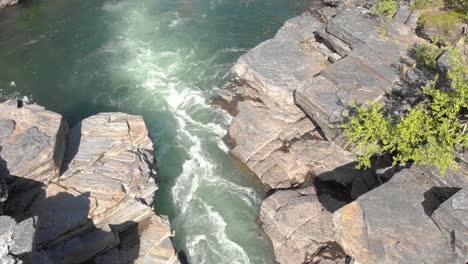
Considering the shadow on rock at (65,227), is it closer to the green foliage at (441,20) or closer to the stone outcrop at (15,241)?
the stone outcrop at (15,241)

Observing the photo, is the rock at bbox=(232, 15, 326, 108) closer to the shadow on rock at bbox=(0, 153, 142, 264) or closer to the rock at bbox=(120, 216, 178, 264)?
the rock at bbox=(120, 216, 178, 264)

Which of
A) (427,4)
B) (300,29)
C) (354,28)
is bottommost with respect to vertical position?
(300,29)

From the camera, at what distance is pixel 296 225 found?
80.3 ft

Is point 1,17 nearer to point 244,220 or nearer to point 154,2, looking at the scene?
point 154,2

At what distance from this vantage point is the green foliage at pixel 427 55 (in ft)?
91.1

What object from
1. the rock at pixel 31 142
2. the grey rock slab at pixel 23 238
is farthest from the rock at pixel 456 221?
the rock at pixel 31 142

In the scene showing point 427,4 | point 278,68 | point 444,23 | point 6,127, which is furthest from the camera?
point 427,4

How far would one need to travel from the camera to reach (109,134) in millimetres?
27094

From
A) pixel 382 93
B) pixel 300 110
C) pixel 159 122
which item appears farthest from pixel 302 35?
pixel 159 122

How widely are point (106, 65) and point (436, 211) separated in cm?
3098

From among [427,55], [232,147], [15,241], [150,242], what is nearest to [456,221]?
[427,55]

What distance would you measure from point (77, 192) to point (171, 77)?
1614 cm

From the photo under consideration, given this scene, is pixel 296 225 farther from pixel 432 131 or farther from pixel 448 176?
pixel 432 131

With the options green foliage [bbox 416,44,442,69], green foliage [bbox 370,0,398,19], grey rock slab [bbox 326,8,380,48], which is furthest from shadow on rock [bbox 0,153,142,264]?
green foliage [bbox 370,0,398,19]
